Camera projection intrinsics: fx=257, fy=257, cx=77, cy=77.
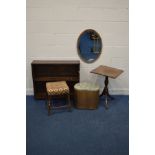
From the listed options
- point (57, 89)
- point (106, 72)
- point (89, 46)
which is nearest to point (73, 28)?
point (89, 46)

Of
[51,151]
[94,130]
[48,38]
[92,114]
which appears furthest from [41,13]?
[51,151]

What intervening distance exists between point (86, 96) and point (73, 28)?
4.52 ft

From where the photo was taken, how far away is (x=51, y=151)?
3105 mm

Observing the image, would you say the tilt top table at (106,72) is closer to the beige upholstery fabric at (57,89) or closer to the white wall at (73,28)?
the white wall at (73,28)

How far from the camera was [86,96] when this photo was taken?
4457 millimetres

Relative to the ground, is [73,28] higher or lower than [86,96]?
higher

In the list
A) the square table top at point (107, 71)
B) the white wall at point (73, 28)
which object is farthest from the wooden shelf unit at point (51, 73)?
the square table top at point (107, 71)

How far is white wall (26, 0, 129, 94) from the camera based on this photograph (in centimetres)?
486

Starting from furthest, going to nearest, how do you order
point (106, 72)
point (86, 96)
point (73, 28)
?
1. point (73, 28)
2. point (106, 72)
3. point (86, 96)

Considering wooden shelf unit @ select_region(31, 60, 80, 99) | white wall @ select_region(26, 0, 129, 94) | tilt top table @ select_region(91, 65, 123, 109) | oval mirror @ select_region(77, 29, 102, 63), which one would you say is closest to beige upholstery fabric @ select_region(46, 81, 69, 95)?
wooden shelf unit @ select_region(31, 60, 80, 99)

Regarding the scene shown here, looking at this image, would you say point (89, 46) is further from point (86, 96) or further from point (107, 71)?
point (86, 96)

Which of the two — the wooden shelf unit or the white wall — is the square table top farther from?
the wooden shelf unit

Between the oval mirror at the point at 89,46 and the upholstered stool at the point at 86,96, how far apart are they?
0.76 m
